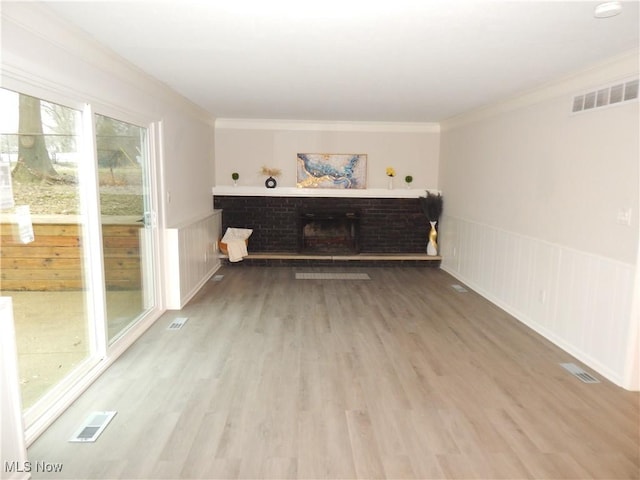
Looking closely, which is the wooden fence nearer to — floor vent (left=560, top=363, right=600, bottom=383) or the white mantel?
the white mantel

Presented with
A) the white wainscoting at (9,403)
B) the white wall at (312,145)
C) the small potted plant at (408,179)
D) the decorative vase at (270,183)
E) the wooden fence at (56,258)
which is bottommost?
the white wainscoting at (9,403)

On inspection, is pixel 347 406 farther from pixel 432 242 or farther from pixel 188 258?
pixel 432 242

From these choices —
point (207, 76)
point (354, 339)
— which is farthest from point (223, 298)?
point (207, 76)

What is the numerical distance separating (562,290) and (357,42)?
267cm

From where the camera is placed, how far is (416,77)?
3.66 metres

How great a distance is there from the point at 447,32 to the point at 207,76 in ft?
7.04

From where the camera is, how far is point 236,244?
6398mm

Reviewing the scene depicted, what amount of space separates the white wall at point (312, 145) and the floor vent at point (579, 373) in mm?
4260

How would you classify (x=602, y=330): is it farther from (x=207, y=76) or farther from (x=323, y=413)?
(x=207, y=76)

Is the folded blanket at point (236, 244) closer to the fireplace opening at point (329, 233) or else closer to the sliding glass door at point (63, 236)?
the fireplace opening at point (329, 233)

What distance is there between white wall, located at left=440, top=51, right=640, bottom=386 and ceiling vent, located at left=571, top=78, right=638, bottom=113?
52 mm

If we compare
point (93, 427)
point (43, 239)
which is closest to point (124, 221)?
point (43, 239)

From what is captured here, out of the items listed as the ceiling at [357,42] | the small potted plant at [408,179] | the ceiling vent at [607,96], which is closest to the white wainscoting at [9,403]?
the ceiling at [357,42]

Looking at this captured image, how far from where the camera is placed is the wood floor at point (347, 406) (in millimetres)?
2135
